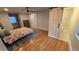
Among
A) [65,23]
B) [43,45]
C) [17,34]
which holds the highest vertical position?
[65,23]

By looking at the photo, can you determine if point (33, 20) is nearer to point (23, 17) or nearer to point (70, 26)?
point (23, 17)

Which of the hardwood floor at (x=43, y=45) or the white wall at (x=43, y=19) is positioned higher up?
the white wall at (x=43, y=19)

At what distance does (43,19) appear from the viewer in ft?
3.54

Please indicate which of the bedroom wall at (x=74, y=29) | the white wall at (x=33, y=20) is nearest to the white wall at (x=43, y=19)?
the white wall at (x=33, y=20)

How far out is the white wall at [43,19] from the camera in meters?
1.04

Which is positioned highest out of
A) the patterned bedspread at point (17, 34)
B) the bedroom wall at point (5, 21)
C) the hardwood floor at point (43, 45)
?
the bedroom wall at point (5, 21)

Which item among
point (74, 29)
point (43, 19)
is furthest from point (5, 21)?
point (74, 29)

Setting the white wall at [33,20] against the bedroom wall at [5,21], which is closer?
the bedroom wall at [5,21]

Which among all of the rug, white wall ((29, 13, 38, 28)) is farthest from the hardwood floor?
white wall ((29, 13, 38, 28))

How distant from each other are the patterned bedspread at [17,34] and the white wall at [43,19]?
0.18 m

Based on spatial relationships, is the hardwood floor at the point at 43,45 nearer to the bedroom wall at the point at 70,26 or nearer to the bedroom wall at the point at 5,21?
the bedroom wall at the point at 70,26

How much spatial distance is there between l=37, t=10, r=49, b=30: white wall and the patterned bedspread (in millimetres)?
178

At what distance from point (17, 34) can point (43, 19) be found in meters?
0.43

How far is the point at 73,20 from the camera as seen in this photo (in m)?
1.01
